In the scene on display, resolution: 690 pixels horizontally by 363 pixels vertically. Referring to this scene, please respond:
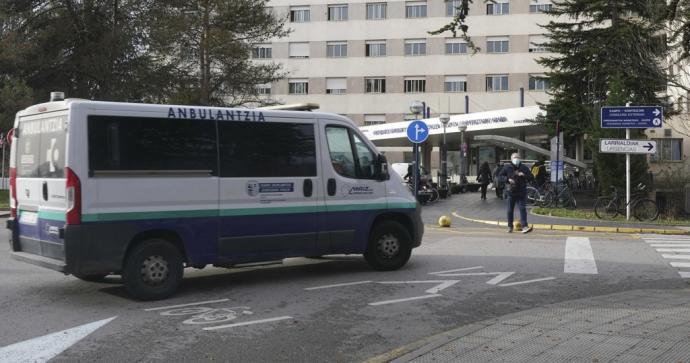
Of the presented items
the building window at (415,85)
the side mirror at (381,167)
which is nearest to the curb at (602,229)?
the side mirror at (381,167)

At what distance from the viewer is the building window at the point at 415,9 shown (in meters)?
58.2

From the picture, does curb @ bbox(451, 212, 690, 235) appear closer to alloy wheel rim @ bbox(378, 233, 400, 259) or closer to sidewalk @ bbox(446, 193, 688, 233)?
sidewalk @ bbox(446, 193, 688, 233)

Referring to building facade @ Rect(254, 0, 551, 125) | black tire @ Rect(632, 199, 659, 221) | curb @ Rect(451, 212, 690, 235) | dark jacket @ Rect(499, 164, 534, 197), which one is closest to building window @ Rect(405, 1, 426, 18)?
building facade @ Rect(254, 0, 551, 125)

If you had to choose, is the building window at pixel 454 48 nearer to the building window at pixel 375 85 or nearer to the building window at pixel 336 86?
the building window at pixel 375 85

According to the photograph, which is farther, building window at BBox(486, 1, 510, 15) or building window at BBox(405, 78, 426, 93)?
building window at BBox(405, 78, 426, 93)

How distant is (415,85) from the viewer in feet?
194

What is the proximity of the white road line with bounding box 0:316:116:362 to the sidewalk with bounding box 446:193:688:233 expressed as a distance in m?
14.4

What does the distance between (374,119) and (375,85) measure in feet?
10.2

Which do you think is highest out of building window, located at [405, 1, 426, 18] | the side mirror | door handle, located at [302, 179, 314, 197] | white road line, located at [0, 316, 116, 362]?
building window, located at [405, 1, 426, 18]

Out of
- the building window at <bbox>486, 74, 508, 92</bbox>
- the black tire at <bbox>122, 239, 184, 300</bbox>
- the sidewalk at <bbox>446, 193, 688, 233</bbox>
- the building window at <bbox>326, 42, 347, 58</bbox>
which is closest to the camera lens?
the black tire at <bbox>122, 239, 184, 300</bbox>

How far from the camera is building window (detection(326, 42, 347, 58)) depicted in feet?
198

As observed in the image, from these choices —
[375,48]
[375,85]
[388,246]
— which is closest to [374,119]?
[375,85]

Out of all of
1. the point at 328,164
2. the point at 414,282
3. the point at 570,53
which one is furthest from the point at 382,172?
the point at 570,53

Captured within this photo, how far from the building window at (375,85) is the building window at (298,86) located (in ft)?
18.5
